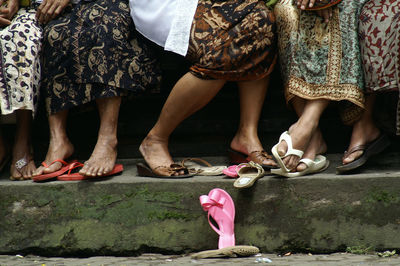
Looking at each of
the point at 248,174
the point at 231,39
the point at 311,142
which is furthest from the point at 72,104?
the point at 311,142

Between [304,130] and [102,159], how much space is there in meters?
1.06

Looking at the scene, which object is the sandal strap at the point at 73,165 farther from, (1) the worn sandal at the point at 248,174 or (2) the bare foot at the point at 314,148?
(2) the bare foot at the point at 314,148

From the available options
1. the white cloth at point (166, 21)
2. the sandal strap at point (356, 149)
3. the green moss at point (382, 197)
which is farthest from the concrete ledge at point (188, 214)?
the white cloth at point (166, 21)

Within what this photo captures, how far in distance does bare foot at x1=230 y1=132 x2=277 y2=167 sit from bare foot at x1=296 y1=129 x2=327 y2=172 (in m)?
0.17

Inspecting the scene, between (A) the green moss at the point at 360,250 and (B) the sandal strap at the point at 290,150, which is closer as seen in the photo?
(A) the green moss at the point at 360,250

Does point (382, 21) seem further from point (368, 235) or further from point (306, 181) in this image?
point (368, 235)

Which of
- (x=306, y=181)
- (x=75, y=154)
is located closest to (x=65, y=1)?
(x=75, y=154)

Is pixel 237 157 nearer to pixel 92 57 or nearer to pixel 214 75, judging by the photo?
pixel 214 75

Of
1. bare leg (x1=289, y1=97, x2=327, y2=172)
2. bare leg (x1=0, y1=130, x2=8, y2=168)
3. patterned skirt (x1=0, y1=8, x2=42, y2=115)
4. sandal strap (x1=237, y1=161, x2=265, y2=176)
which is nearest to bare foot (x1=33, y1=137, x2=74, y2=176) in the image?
patterned skirt (x1=0, y1=8, x2=42, y2=115)

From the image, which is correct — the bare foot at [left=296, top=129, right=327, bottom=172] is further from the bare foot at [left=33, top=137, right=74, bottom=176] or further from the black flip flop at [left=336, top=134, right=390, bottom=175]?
the bare foot at [left=33, top=137, right=74, bottom=176]

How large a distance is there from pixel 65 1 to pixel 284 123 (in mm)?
1463

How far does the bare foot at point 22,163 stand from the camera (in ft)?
9.94

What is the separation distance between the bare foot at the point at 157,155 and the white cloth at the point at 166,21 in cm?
52

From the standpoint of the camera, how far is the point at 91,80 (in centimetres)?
290
